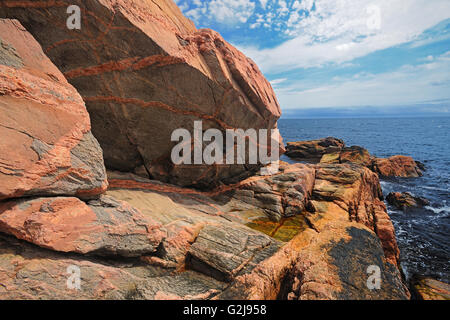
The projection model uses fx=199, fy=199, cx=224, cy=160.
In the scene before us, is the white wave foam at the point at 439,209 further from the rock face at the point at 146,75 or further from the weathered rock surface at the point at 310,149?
the rock face at the point at 146,75

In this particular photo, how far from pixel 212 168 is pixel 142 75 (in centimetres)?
814

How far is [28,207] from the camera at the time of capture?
605cm

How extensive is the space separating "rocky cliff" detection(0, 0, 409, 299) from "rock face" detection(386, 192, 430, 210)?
1281 centimetres

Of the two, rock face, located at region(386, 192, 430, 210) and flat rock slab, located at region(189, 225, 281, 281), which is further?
rock face, located at region(386, 192, 430, 210)

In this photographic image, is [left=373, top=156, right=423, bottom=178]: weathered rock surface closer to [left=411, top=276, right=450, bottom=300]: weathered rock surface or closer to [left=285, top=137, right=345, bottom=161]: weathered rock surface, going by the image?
[left=285, top=137, right=345, bottom=161]: weathered rock surface

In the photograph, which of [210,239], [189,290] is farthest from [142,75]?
[189,290]

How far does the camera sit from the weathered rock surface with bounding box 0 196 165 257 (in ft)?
19.0

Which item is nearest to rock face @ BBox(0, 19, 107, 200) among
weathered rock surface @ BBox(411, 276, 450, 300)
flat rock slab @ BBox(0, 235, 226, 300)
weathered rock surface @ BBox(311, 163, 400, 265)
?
flat rock slab @ BBox(0, 235, 226, 300)

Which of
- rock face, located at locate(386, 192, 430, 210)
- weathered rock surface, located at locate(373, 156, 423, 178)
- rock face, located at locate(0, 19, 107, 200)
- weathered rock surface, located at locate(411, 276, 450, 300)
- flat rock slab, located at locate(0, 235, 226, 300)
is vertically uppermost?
rock face, located at locate(0, 19, 107, 200)

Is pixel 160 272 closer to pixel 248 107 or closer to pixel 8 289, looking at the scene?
pixel 8 289

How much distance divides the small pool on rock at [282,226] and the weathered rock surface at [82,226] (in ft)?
21.7

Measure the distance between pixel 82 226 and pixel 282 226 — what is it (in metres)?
10.9

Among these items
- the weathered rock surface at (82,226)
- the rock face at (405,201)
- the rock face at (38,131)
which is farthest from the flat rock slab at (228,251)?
the rock face at (405,201)

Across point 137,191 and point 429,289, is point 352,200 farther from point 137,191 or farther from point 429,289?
point 137,191
